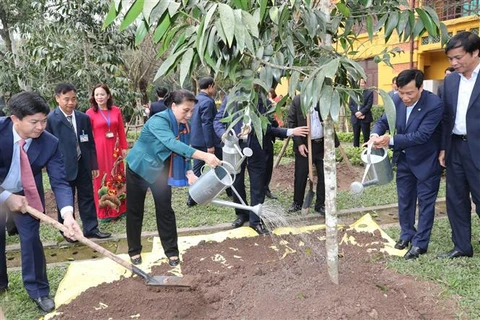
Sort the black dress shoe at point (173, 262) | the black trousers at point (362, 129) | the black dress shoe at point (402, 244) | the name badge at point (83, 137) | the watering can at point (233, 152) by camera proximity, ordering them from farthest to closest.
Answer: the black trousers at point (362, 129) → the name badge at point (83, 137) → the black dress shoe at point (402, 244) → the black dress shoe at point (173, 262) → the watering can at point (233, 152)

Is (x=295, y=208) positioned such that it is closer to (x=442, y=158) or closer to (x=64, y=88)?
(x=442, y=158)

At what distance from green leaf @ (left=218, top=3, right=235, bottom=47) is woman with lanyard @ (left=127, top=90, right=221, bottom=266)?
166 cm

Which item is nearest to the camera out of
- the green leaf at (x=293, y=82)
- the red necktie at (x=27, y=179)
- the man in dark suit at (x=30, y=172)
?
the green leaf at (x=293, y=82)

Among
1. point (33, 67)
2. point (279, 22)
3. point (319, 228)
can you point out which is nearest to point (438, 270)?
point (319, 228)

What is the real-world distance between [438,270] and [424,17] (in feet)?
6.39

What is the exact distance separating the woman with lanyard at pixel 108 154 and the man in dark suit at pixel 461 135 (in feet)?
11.5

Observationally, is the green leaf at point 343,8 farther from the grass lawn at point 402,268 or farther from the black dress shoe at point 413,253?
the black dress shoe at point 413,253

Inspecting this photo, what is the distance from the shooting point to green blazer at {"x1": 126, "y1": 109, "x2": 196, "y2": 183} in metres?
3.38

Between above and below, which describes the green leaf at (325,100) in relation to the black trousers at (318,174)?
above

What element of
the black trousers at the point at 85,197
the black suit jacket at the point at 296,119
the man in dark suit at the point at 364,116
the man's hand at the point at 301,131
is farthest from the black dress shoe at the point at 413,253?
the man in dark suit at the point at 364,116

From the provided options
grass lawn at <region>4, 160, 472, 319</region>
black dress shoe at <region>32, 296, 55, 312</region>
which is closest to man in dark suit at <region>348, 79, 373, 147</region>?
grass lawn at <region>4, 160, 472, 319</region>

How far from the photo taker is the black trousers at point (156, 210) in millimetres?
3604

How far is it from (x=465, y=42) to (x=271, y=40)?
1.64 meters

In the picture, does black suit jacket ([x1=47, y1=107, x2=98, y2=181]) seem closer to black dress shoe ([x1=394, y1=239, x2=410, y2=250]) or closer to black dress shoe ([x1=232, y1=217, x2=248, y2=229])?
black dress shoe ([x1=232, y1=217, x2=248, y2=229])
